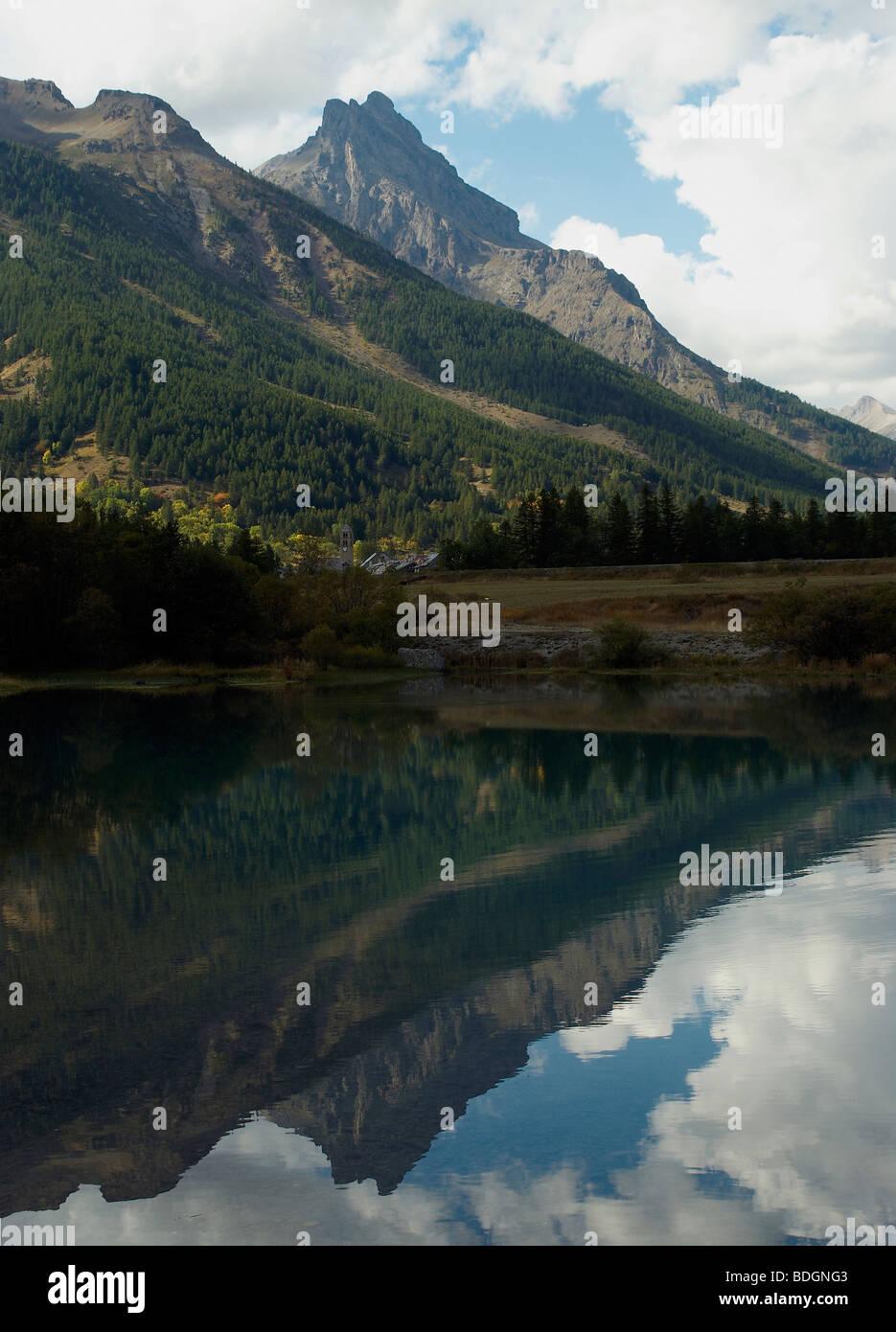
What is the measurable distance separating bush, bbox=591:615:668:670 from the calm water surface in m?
42.1

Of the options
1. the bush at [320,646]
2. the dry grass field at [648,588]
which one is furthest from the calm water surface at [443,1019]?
the dry grass field at [648,588]

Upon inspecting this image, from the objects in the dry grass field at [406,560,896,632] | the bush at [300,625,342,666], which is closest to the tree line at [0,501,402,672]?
the bush at [300,625,342,666]

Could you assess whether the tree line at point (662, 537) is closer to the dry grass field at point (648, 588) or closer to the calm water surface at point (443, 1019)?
the dry grass field at point (648, 588)

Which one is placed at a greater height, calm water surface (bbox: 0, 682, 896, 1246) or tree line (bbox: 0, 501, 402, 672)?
tree line (bbox: 0, 501, 402, 672)

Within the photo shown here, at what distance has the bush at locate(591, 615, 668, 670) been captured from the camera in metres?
64.5

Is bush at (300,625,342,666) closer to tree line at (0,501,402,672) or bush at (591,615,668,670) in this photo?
tree line at (0,501,402,672)

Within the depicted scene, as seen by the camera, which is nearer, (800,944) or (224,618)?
(800,944)

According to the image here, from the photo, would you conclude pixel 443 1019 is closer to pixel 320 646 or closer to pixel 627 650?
pixel 320 646

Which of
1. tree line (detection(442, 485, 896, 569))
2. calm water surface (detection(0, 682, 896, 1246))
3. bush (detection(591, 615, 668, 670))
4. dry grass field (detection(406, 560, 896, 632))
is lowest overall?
calm water surface (detection(0, 682, 896, 1246))

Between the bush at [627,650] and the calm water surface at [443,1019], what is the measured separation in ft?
138
